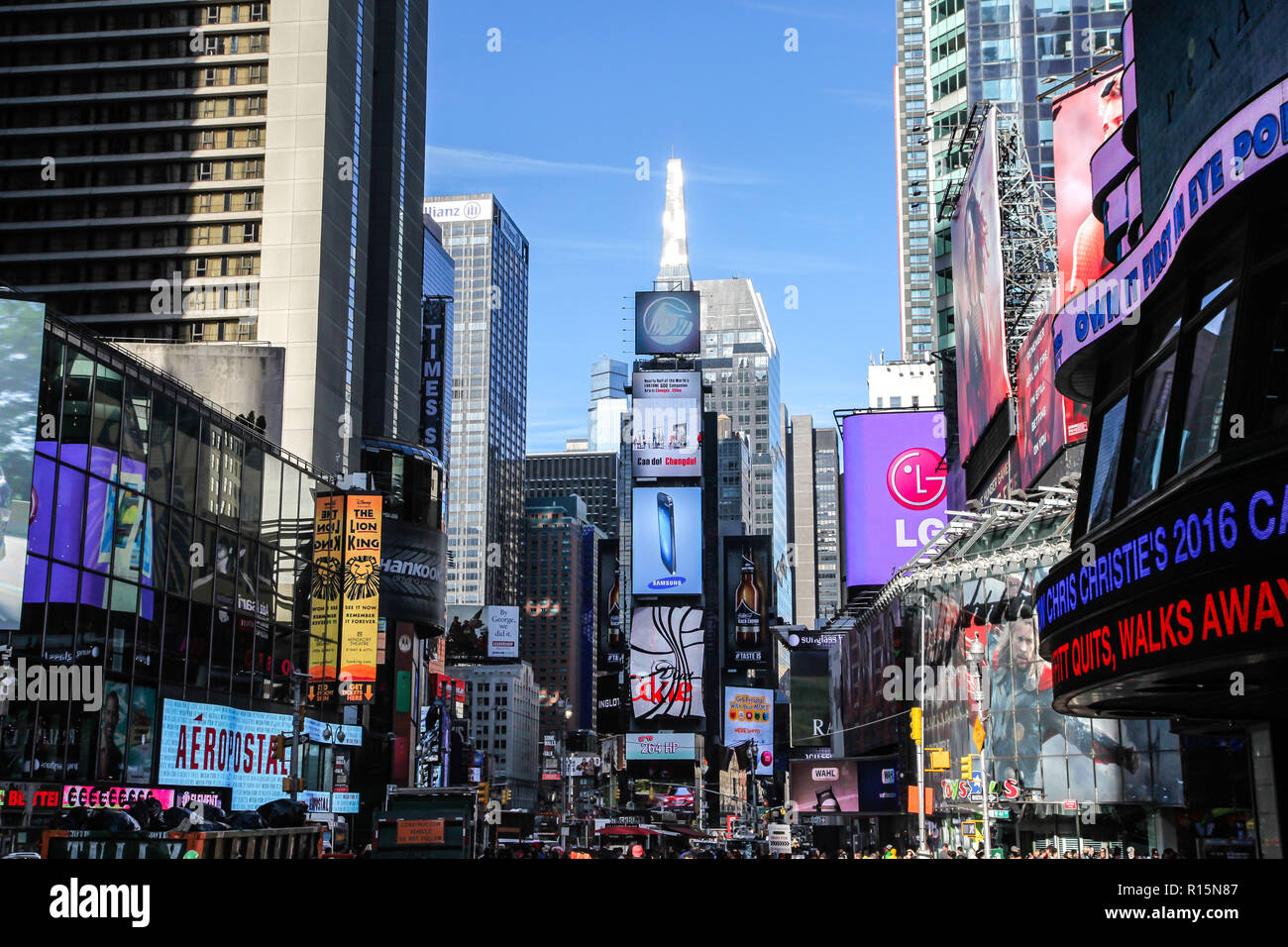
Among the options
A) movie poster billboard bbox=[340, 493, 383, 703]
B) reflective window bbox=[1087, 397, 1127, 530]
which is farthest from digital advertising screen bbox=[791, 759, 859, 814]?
reflective window bbox=[1087, 397, 1127, 530]

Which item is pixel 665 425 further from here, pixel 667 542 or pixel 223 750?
pixel 223 750

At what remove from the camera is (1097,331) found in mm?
19609

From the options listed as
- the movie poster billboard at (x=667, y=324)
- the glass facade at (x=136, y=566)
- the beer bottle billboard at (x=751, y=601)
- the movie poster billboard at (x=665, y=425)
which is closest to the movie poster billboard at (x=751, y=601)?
the beer bottle billboard at (x=751, y=601)

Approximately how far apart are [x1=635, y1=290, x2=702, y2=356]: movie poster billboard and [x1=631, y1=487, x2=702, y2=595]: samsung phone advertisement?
62.4 ft

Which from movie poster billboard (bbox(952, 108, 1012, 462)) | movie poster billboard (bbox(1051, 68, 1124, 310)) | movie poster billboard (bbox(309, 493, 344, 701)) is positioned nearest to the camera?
movie poster billboard (bbox(1051, 68, 1124, 310))

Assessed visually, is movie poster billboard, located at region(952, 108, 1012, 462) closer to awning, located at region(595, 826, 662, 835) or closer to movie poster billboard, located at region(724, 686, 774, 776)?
awning, located at region(595, 826, 662, 835)

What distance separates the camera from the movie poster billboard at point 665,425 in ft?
438

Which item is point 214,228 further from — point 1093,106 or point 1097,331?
point 1097,331

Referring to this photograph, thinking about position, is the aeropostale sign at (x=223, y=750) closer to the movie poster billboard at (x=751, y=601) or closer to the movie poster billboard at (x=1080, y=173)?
the movie poster billboard at (x=1080, y=173)

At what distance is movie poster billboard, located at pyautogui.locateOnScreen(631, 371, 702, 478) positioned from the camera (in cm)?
13350

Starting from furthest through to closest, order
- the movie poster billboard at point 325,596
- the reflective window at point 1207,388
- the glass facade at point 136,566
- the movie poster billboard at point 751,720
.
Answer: the movie poster billboard at point 751,720, the movie poster billboard at point 325,596, the glass facade at point 136,566, the reflective window at point 1207,388

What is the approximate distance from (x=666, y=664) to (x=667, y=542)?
12.3m

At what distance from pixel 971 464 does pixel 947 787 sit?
27.3 meters

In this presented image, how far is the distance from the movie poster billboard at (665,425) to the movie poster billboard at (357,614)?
6443 cm
